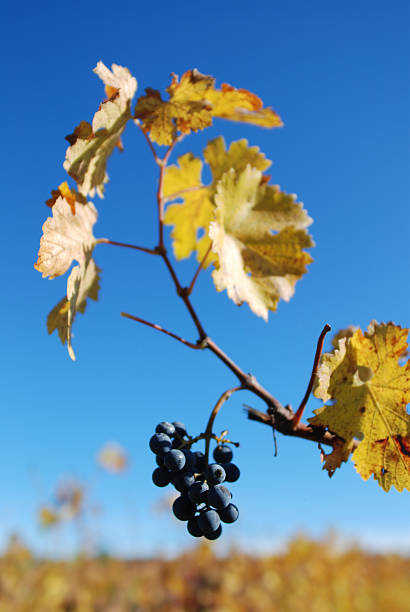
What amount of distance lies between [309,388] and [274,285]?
32 cm

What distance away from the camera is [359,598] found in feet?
22.6

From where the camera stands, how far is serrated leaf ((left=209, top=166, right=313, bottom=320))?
1269mm

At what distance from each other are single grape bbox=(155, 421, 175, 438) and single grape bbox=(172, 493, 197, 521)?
0.13m

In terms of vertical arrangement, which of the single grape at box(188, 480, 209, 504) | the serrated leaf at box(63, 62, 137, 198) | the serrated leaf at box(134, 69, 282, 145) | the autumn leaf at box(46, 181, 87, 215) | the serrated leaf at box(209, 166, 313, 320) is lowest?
the single grape at box(188, 480, 209, 504)

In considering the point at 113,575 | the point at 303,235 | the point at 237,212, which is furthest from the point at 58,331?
the point at 113,575

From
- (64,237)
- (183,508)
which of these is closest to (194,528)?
(183,508)

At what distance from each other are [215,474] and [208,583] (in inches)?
247

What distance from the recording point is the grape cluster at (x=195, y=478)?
108cm

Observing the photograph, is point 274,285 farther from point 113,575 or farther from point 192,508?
point 113,575

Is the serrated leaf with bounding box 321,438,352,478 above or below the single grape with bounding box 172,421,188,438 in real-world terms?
below

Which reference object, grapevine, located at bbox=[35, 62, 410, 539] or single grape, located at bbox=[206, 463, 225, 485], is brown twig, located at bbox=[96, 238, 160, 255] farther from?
single grape, located at bbox=[206, 463, 225, 485]

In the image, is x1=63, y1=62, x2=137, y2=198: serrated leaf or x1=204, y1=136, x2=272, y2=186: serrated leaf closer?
x1=63, y1=62, x2=137, y2=198: serrated leaf

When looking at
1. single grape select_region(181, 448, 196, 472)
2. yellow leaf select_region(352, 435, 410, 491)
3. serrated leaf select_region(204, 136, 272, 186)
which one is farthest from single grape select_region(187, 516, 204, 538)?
serrated leaf select_region(204, 136, 272, 186)

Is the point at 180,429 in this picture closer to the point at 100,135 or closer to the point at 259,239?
the point at 259,239
